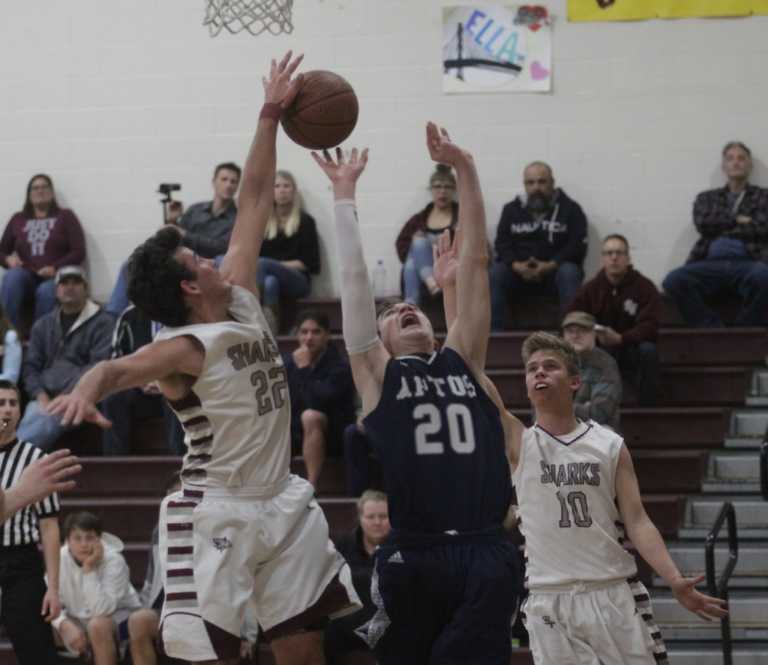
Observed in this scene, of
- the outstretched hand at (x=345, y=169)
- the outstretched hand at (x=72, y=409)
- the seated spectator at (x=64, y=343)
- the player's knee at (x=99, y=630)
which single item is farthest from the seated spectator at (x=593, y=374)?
the outstretched hand at (x=72, y=409)

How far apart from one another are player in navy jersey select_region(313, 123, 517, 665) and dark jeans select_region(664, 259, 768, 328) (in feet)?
19.7

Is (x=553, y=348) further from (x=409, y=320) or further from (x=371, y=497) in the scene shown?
(x=371, y=497)

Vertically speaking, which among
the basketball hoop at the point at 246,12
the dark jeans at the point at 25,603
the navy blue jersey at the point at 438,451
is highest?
the basketball hoop at the point at 246,12

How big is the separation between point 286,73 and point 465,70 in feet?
20.5

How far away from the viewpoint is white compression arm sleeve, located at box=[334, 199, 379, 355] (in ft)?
18.3

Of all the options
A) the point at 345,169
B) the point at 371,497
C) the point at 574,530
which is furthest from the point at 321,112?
the point at 371,497

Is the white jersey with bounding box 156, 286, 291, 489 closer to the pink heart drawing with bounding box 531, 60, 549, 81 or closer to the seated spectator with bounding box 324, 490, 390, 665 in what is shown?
the seated spectator with bounding box 324, 490, 390, 665

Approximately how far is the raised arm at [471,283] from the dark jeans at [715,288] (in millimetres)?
5789

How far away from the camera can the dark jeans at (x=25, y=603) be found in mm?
8641

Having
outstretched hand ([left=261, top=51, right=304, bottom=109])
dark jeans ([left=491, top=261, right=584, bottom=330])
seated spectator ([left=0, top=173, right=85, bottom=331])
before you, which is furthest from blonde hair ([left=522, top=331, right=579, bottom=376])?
seated spectator ([left=0, top=173, right=85, bottom=331])

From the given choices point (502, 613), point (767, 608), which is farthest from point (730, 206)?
point (502, 613)

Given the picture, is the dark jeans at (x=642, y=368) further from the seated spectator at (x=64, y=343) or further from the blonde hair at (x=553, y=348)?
the blonde hair at (x=553, y=348)

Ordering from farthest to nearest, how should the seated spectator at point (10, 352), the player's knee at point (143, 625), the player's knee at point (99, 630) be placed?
1. the seated spectator at point (10, 352)
2. the player's knee at point (99, 630)
3. the player's knee at point (143, 625)

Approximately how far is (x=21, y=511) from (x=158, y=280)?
321cm
